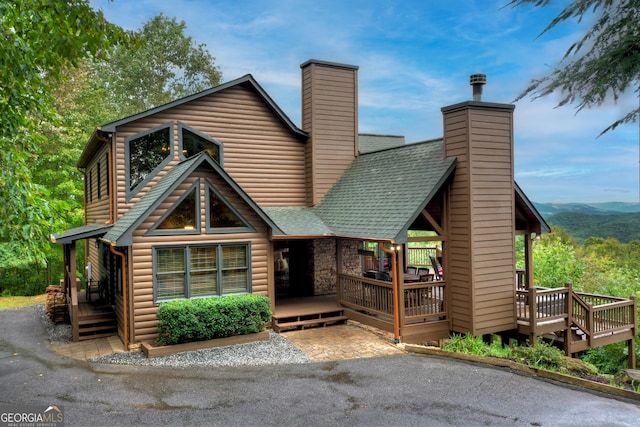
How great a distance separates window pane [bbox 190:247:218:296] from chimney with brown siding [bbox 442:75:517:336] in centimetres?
563

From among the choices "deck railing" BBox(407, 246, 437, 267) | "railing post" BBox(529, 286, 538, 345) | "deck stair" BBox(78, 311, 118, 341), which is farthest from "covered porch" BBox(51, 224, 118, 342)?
"deck railing" BBox(407, 246, 437, 267)

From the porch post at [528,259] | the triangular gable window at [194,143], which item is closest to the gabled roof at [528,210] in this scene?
the porch post at [528,259]

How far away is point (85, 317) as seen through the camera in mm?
11359

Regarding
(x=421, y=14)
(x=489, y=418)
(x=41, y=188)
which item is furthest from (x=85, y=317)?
(x=421, y=14)

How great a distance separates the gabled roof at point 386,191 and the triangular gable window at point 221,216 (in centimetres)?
273

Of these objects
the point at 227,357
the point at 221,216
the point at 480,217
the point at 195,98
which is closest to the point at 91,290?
the point at 221,216

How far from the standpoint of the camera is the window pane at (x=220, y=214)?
35.4 feet

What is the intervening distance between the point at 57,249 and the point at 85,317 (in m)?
10.4

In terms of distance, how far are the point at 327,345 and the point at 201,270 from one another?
3.38m

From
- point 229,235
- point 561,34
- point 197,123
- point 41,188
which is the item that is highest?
point 197,123

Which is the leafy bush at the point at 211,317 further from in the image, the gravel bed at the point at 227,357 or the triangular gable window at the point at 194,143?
the triangular gable window at the point at 194,143

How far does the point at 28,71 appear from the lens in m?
7.12

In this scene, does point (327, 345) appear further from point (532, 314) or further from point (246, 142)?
point (246, 142)

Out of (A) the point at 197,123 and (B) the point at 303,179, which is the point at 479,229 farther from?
(A) the point at 197,123
